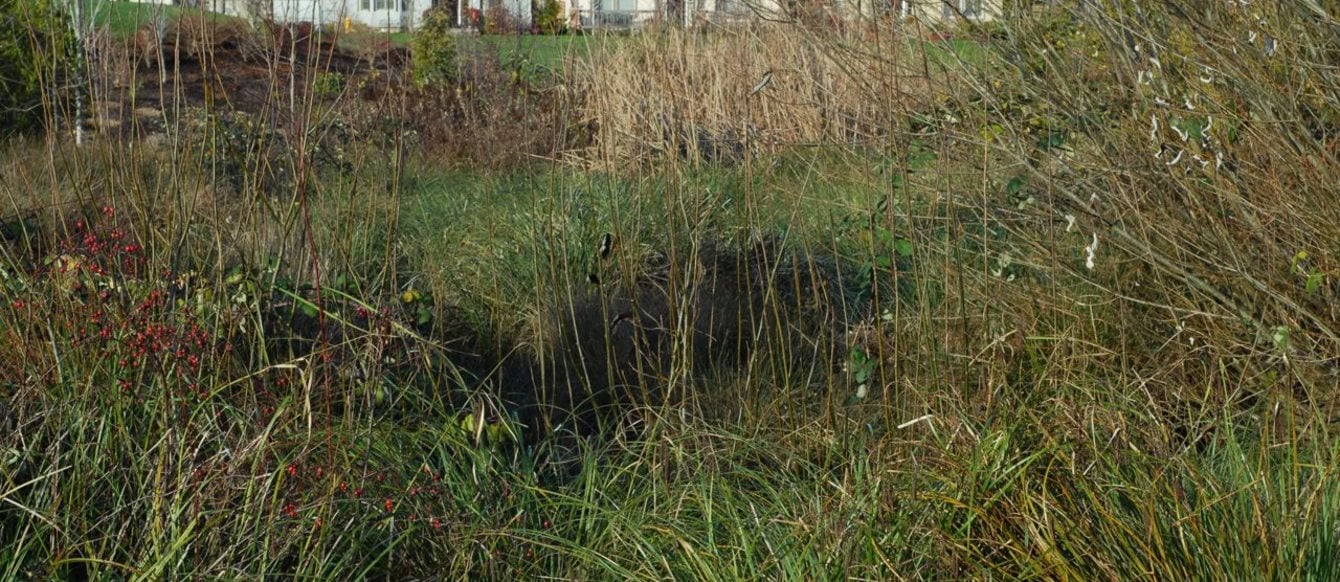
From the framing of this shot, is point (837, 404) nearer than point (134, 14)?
Yes

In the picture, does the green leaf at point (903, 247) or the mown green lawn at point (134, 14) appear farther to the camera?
the green leaf at point (903, 247)

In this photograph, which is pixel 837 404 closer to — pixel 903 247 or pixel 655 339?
pixel 903 247

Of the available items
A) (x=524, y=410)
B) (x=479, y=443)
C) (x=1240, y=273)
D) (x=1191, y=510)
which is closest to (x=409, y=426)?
(x=479, y=443)

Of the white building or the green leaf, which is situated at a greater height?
the white building

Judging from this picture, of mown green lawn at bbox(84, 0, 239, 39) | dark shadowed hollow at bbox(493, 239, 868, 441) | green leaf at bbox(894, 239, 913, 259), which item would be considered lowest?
dark shadowed hollow at bbox(493, 239, 868, 441)

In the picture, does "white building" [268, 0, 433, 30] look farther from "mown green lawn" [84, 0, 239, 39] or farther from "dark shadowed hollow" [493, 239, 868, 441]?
"dark shadowed hollow" [493, 239, 868, 441]

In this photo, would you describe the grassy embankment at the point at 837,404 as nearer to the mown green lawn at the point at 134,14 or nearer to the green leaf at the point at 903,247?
the green leaf at the point at 903,247

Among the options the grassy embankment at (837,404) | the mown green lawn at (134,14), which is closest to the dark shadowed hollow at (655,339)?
the grassy embankment at (837,404)

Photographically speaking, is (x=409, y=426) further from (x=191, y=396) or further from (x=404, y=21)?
(x=404, y=21)

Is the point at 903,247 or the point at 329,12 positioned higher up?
the point at 329,12

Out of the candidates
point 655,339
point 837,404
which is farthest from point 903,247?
point 655,339

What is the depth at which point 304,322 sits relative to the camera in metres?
4.36

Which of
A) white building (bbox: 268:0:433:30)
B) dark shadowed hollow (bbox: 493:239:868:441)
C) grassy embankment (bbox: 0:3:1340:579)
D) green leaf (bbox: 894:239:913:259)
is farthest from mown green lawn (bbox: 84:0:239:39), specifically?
green leaf (bbox: 894:239:913:259)

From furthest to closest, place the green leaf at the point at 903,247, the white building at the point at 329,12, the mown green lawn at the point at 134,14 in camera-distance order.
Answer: the green leaf at the point at 903,247 → the mown green lawn at the point at 134,14 → the white building at the point at 329,12
